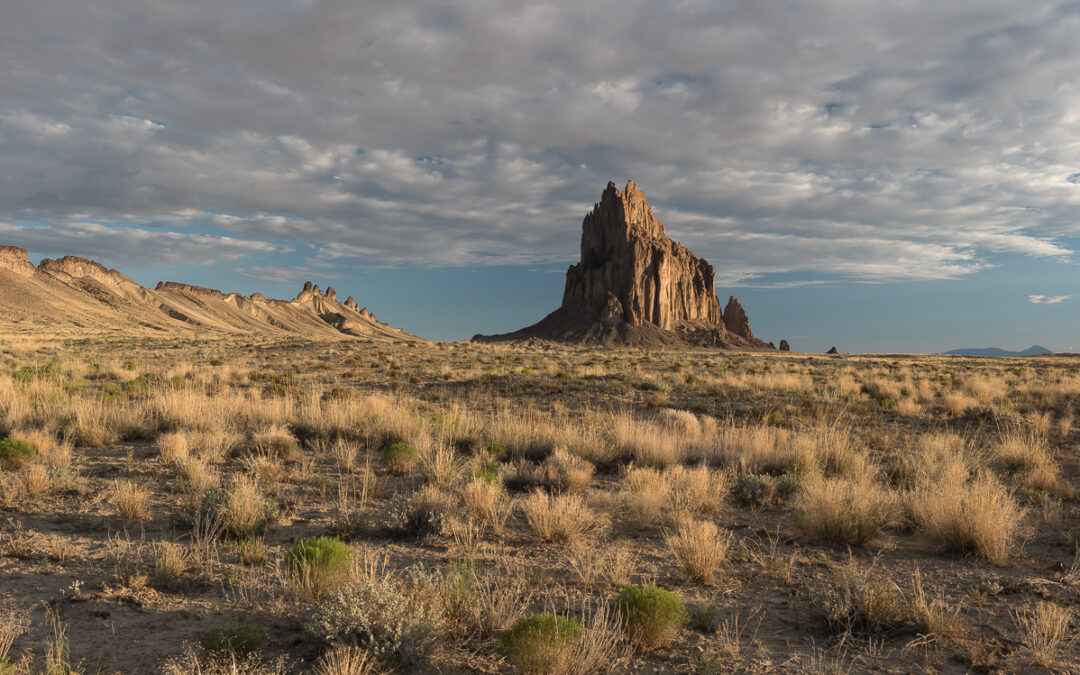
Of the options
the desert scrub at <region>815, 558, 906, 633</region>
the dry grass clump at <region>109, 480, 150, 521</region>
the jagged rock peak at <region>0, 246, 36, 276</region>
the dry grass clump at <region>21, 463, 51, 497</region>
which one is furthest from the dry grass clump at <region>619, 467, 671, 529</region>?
the jagged rock peak at <region>0, 246, 36, 276</region>

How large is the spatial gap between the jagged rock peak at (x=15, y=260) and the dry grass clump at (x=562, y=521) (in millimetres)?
118074

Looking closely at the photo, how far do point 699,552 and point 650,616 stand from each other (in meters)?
1.29

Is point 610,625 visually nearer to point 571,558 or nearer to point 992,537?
point 571,558

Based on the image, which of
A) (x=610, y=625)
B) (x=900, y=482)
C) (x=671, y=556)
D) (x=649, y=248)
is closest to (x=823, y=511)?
(x=671, y=556)

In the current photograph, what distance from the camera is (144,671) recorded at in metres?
3.49

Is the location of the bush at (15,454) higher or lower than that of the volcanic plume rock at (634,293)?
lower

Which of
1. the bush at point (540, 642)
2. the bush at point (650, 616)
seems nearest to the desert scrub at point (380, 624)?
the bush at point (540, 642)

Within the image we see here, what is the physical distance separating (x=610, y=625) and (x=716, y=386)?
1717 cm

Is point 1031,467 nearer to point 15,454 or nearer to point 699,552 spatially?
point 699,552

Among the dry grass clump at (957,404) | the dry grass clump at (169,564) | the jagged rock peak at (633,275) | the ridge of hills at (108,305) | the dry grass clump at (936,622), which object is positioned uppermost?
the jagged rock peak at (633,275)

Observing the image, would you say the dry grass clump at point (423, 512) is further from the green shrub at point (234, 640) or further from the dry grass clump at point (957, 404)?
the dry grass clump at point (957, 404)

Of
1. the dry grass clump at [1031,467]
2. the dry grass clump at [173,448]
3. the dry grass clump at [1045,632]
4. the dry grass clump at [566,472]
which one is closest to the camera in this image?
the dry grass clump at [1045,632]

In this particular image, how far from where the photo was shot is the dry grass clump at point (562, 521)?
5879 mm

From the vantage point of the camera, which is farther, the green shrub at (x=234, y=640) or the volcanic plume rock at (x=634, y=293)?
the volcanic plume rock at (x=634, y=293)
